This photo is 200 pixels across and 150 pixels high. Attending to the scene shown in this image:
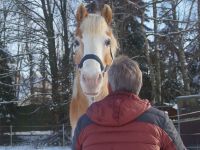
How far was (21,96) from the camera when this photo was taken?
2722cm

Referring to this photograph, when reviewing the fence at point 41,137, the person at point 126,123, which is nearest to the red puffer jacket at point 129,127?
the person at point 126,123

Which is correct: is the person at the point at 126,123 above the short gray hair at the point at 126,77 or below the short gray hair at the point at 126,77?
below

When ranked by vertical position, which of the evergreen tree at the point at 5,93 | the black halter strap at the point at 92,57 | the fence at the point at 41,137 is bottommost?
the fence at the point at 41,137

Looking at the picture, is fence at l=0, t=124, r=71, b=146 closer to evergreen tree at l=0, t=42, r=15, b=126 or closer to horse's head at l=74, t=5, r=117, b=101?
evergreen tree at l=0, t=42, r=15, b=126

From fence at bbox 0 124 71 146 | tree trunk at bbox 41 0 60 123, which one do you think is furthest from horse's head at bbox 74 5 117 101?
tree trunk at bbox 41 0 60 123

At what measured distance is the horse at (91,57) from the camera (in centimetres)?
407

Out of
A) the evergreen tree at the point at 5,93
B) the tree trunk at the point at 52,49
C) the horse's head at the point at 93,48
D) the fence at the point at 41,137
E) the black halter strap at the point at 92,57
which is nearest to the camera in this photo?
the horse's head at the point at 93,48

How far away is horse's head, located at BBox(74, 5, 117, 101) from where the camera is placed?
405cm

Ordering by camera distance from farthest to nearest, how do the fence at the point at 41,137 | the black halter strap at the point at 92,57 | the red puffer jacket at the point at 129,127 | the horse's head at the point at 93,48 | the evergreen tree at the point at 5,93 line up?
the evergreen tree at the point at 5,93 → the fence at the point at 41,137 → the black halter strap at the point at 92,57 → the horse's head at the point at 93,48 → the red puffer jacket at the point at 129,127

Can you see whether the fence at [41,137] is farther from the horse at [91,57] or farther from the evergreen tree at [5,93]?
the horse at [91,57]

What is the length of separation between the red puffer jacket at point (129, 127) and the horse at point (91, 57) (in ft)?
5.28

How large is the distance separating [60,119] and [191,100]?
1273 centimetres

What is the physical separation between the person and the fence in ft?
56.8

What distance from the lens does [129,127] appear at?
92.9 inches
